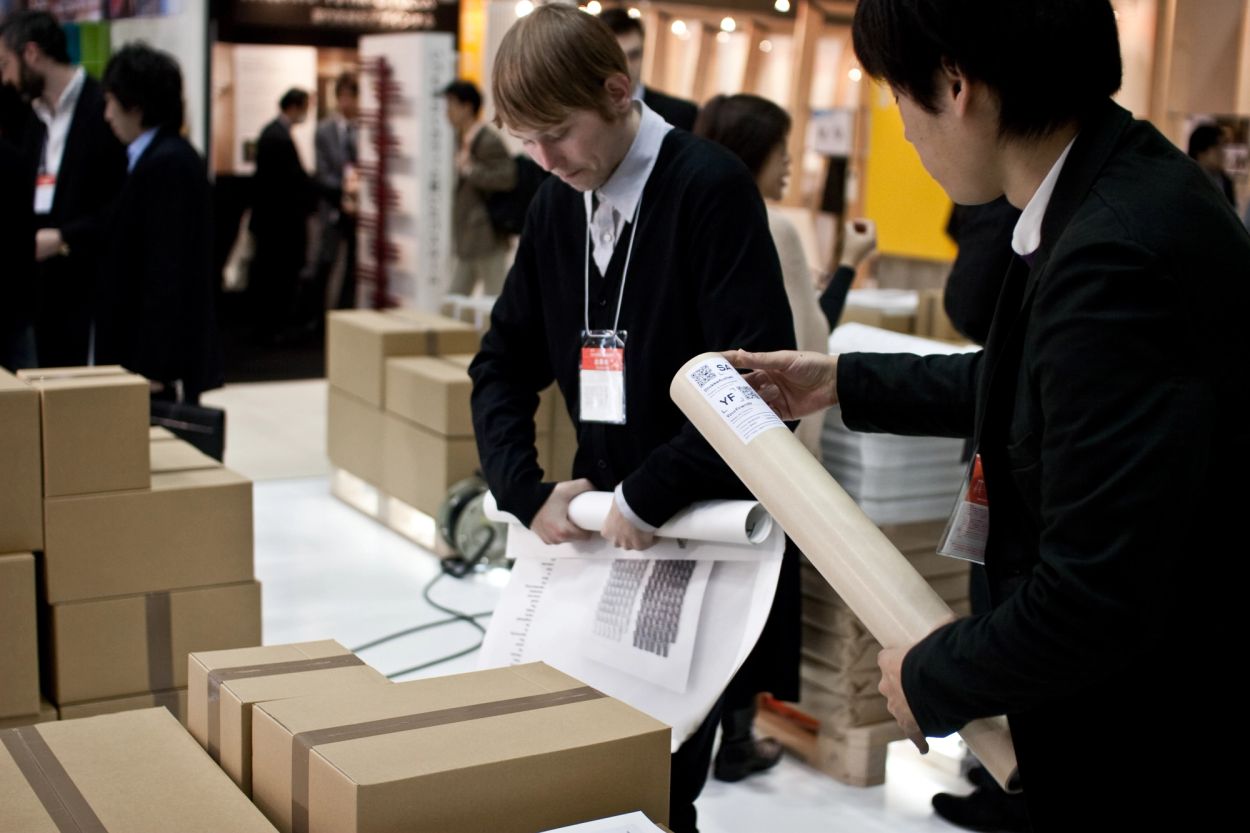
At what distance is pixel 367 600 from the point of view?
173 inches

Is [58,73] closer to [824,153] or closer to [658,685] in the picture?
[658,685]

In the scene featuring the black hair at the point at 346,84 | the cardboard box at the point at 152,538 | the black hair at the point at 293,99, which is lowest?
the cardboard box at the point at 152,538

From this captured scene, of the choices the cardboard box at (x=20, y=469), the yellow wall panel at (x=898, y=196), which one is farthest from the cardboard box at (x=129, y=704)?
the yellow wall panel at (x=898, y=196)

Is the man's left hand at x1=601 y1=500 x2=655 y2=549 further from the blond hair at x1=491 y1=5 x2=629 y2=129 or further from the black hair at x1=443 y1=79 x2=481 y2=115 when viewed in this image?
the black hair at x1=443 y1=79 x2=481 y2=115

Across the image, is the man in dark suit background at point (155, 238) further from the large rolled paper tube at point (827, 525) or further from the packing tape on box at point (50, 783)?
the large rolled paper tube at point (827, 525)

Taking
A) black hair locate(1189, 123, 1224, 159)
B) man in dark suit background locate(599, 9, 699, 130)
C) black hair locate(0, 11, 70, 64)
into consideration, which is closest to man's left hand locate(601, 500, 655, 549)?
man in dark suit background locate(599, 9, 699, 130)

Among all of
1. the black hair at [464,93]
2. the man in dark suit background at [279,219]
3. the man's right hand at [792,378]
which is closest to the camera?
the man's right hand at [792,378]

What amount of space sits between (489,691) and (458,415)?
3.30 m

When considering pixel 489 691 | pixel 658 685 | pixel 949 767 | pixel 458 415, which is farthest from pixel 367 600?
pixel 489 691

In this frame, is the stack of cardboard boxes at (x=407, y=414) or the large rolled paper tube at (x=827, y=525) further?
the stack of cardboard boxes at (x=407, y=414)

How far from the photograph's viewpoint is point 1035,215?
1.16 meters

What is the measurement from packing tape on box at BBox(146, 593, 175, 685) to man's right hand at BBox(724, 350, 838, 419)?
1860mm

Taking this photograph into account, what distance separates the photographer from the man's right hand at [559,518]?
1.99 metres

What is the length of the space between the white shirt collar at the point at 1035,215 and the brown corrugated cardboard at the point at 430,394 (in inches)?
134
